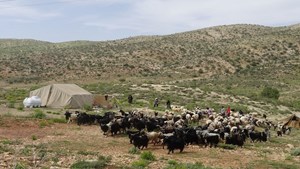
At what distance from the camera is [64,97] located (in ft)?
117

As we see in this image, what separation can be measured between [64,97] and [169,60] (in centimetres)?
4674

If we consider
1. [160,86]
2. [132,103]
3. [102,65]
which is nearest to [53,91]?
[132,103]

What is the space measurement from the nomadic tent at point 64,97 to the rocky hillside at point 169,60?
96.0 feet

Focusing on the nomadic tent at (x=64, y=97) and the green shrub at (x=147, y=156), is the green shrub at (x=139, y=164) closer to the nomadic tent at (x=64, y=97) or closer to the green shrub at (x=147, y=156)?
the green shrub at (x=147, y=156)

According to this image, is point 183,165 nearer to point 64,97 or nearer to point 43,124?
point 43,124

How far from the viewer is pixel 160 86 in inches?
2087

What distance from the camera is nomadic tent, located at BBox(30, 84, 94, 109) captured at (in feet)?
116

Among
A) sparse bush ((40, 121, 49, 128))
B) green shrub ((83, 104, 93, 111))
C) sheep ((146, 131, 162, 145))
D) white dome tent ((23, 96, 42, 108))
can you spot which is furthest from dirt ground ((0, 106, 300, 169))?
white dome tent ((23, 96, 42, 108))

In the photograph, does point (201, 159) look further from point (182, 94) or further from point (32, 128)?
point (182, 94)

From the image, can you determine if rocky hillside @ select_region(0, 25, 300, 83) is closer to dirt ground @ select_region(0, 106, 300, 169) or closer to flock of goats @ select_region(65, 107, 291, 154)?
flock of goats @ select_region(65, 107, 291, 154)

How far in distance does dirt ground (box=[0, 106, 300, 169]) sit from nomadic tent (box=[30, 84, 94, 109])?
1116cm

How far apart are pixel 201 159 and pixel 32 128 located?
Answer: 1060cm

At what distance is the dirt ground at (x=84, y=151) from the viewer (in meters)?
14.9

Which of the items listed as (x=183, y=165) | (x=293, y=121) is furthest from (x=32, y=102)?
(x=183, y=165)
